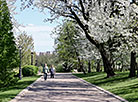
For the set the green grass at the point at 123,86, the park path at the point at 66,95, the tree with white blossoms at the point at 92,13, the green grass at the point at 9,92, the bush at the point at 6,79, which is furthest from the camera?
the tree with white blossoms at the point at 92,13

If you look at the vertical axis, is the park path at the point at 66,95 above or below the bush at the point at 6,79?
below

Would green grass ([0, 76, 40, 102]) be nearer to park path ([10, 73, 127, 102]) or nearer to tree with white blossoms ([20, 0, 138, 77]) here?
park path ([10, 73, 127, 102])

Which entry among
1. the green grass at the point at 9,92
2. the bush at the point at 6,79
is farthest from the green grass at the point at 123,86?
the bush at the point at 6,79

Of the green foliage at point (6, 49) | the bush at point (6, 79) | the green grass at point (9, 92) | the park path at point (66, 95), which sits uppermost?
the green foliage at point (6, 49)

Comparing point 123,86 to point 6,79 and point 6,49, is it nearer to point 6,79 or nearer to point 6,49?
point 6,79

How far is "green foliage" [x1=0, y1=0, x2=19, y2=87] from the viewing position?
2011 centimetres

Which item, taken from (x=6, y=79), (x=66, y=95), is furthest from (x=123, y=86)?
(x=6, y=79)

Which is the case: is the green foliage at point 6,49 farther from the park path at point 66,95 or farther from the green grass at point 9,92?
the park path at point 66,95

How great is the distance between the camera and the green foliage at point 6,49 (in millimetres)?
20109

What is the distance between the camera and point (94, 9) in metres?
22.6

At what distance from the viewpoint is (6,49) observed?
→ 20453mm

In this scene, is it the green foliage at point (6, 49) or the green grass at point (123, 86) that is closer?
the green grass at point (123, 86)

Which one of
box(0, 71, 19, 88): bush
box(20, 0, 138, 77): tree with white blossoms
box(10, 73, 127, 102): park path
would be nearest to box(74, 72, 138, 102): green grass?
box(10, 73, 127, 102): park path

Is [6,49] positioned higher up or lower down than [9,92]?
higher up
